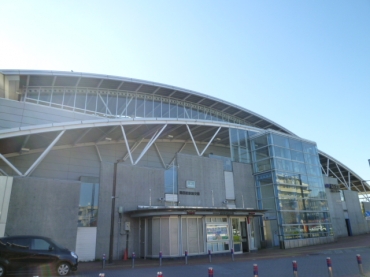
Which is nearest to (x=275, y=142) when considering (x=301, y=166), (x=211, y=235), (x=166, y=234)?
(x=301, y=166)

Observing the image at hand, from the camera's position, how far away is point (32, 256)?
11133 millimetres

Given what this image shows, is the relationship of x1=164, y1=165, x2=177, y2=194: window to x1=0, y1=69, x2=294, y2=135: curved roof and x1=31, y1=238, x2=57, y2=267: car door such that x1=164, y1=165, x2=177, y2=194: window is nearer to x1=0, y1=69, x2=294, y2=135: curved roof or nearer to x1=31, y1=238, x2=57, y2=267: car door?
x1=31, y1=238, x2=57, y2=267: car door

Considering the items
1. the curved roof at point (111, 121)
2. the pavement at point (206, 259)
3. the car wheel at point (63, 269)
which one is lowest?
the pavement at point (206, 259)

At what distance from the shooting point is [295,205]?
26.4m

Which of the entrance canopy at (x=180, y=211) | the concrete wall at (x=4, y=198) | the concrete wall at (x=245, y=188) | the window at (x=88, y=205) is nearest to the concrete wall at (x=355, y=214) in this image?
the concrete wall at (x=245, y=188)

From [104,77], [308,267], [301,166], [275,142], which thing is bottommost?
[308,267]

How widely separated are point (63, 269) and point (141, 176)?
9.94 m

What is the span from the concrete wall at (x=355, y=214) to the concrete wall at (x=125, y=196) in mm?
32406

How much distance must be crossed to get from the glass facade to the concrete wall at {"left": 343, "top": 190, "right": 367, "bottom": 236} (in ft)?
48.7

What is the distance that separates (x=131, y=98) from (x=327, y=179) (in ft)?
91.8

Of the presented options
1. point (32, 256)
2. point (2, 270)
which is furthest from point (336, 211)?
point (2, 270)

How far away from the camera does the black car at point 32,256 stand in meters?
10.8

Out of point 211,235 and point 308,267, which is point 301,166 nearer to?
point 211,235

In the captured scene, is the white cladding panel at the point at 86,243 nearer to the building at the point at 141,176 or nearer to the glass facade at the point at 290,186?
the building at the point at 141,176
